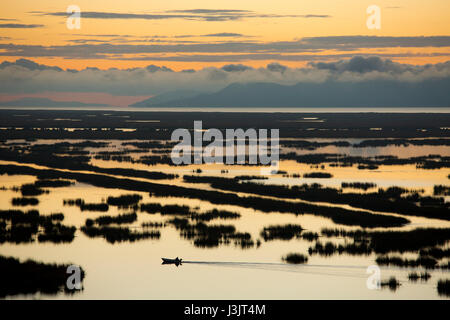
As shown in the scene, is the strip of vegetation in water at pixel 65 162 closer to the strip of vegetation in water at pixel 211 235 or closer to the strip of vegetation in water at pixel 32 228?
the strip of vegetation in water at pixel 32 228

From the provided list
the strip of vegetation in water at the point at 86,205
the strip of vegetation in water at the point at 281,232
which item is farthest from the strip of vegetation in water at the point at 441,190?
the strip of vegetation in water at the point at 86,205

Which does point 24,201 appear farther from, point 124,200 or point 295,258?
point 295,258

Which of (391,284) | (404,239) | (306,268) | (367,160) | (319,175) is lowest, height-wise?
(391,284)

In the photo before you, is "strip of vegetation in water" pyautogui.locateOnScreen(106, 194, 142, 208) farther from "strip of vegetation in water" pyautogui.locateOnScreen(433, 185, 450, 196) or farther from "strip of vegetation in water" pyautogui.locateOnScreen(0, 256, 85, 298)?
"strip of vegetation in water" pyautogui.locateOnScreen(433, 185, 450, 196)

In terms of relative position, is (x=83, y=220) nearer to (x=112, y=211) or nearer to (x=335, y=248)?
(x=112, y=211)

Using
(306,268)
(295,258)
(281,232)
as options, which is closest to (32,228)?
(281,232)
